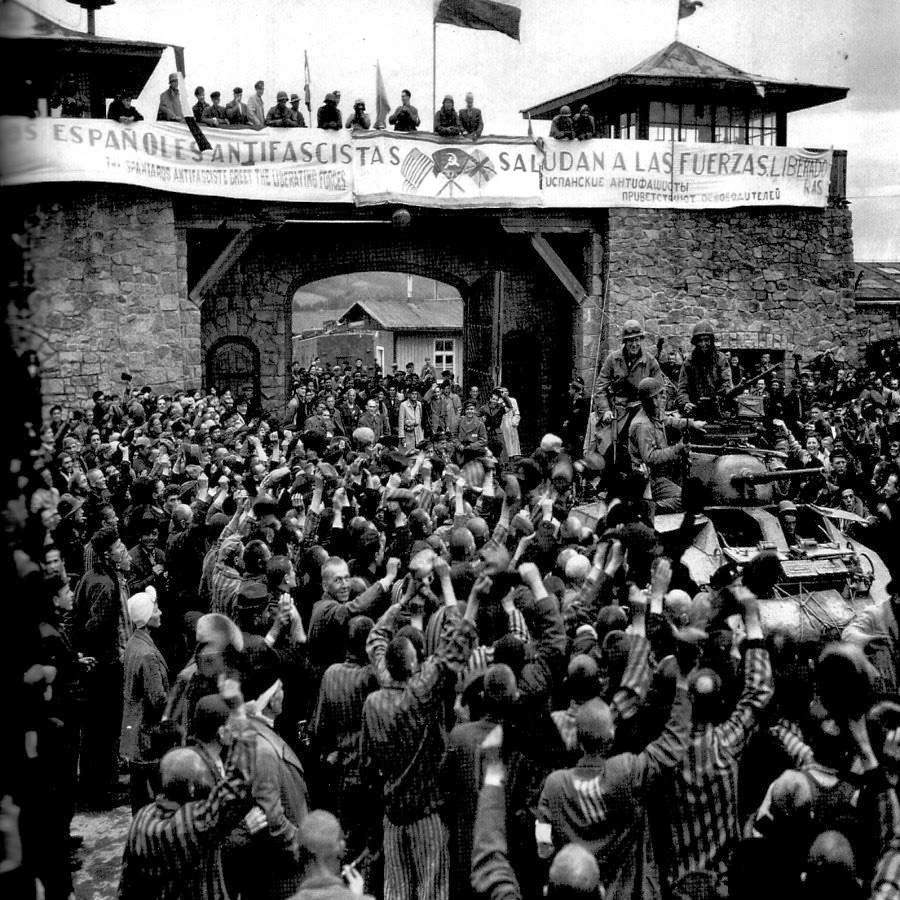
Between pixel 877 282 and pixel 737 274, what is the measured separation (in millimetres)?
6529

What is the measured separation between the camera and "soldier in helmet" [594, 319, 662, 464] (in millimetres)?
11320

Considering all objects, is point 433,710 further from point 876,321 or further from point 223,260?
point 876,321

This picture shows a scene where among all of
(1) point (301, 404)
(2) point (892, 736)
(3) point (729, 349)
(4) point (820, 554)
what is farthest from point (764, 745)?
(3) point (729, 349)

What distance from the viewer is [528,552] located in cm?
709

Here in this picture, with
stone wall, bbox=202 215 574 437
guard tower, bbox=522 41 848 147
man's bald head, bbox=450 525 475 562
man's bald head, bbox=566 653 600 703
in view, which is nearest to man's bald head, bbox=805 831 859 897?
man's bald head, bbox=566 653 600 703

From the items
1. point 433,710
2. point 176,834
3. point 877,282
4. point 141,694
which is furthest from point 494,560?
point 877,282

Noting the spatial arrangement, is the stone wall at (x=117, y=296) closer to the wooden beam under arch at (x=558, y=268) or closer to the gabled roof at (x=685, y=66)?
the wooden beam under arch at (x=558, y=268)

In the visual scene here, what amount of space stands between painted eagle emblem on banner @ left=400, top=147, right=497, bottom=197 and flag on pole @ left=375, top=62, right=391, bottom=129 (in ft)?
2.73

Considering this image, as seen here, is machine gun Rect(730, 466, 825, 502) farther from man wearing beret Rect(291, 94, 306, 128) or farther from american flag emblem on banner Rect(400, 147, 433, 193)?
man wearing beret Rect(291, 94, 306, 128)

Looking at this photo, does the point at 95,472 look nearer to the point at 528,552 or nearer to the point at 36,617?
the point at 528,552

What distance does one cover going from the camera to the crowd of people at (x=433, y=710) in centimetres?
402

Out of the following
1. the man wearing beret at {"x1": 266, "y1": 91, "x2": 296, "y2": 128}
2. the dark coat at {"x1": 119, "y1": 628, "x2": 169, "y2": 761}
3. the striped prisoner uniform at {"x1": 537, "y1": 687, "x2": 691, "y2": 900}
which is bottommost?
the dark coat at {"x1": 119, "y1": 628, "x2": 169, "y2": 761}

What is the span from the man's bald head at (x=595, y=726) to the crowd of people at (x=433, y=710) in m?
0.01

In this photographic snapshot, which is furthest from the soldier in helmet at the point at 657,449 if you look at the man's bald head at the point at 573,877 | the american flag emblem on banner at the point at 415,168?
the american flag emblem on banner at the point at 415,168
